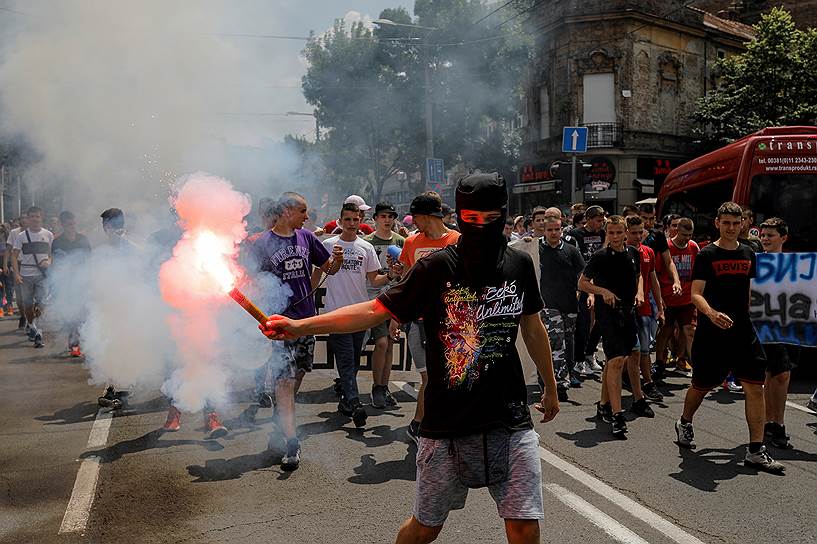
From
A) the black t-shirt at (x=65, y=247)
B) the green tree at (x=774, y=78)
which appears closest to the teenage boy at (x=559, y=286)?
the black t-shirt at (x=65, y=247)

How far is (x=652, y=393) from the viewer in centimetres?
770

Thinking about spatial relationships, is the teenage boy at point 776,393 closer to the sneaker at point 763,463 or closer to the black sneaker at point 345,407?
the sneaker at point 763,463

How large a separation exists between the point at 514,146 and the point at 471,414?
98.0 feet

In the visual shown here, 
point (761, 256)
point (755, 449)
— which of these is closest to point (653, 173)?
point (761, 256)

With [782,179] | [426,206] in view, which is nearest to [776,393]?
[426,206]

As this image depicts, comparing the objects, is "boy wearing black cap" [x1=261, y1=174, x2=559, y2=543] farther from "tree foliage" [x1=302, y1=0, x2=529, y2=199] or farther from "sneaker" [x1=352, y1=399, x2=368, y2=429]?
"tree foliage" [x1=302, y1=0, x2=529, y2=199]

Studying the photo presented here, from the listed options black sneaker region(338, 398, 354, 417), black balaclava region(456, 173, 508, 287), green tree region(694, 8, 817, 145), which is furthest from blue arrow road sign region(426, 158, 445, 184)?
black balaclava region(456, 173, 508, 287)

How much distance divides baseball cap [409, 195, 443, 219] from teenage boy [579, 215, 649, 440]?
2.01 metres

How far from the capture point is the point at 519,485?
9.32 feet

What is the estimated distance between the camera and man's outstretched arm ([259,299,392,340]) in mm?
2957

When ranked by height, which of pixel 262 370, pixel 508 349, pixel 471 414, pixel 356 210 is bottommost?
pixel 262 370

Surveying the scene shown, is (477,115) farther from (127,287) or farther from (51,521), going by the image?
(51,521)

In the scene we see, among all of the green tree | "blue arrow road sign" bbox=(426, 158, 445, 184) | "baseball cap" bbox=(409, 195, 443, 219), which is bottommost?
"baseball cap" bbox=(409, 195, 443, 219)

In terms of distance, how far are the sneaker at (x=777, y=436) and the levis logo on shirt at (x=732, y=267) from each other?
1.40 m
